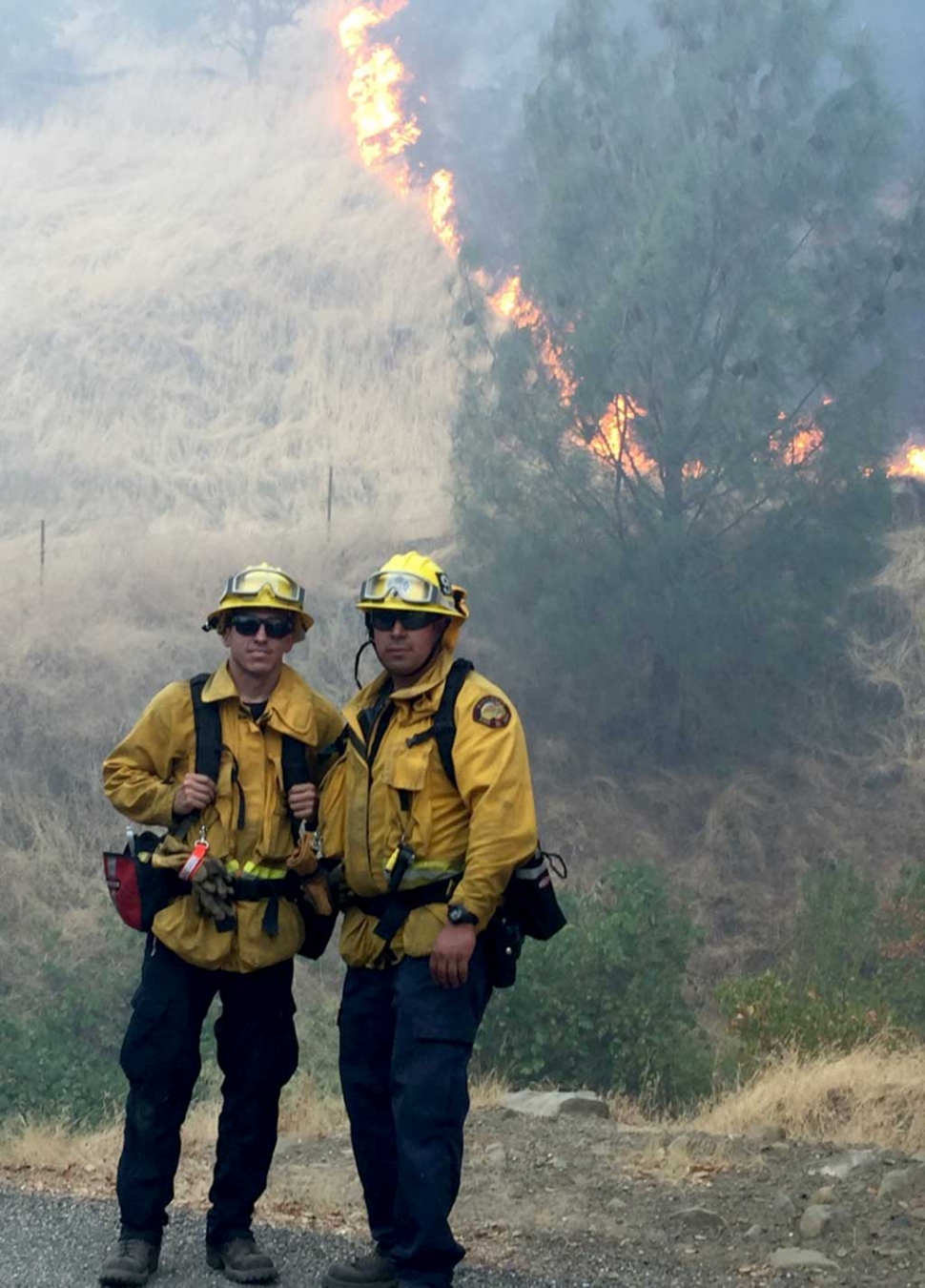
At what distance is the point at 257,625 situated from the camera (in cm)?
429

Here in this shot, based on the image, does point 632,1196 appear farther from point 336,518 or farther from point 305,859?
point 336,518

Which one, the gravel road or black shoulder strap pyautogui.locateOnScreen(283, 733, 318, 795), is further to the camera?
black shoulder strap pyautogui.locateOnScreen(283, 733, 318, 795)

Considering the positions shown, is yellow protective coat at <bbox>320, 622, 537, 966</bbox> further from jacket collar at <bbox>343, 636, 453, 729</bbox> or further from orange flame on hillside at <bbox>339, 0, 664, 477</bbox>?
orange flame on hillside at <bbox>339, 0, 664, 477</bbox>

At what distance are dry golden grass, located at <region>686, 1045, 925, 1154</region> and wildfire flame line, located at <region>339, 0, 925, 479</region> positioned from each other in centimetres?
1285

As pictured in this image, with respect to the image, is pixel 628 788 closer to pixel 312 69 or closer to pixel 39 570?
pixel 39 570

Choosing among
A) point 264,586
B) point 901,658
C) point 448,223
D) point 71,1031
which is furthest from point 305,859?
point 448,223

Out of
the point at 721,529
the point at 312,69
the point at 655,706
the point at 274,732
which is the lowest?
the point at 274,732

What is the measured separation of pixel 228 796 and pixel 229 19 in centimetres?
5395

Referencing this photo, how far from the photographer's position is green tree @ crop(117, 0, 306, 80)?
5088 centimetres

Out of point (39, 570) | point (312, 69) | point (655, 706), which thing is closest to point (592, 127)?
point (655, 706)

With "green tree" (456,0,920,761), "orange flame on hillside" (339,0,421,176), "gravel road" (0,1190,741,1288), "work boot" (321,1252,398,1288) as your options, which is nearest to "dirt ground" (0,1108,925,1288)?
"gravel road" (0,1190,741,1288)

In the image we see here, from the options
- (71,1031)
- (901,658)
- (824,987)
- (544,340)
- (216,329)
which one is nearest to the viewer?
(71,1031)

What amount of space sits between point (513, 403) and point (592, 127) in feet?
14.5

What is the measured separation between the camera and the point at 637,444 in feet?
68.1
